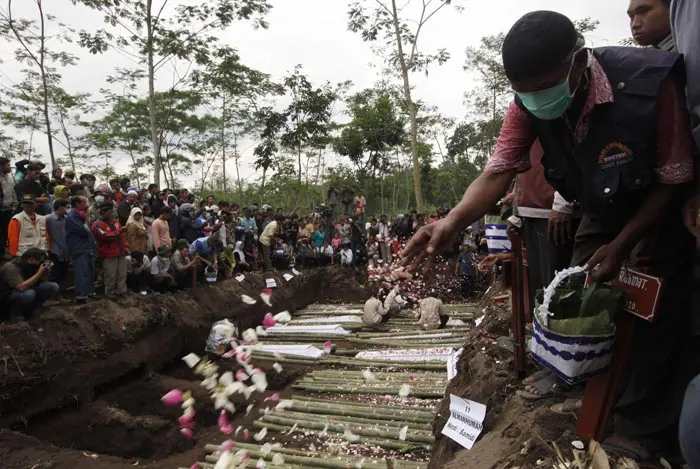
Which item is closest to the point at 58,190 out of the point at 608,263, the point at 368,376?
the point at 368,376

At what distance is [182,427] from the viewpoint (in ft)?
25.0

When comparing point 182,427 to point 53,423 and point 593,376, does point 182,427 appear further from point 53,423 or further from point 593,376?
point 593,376

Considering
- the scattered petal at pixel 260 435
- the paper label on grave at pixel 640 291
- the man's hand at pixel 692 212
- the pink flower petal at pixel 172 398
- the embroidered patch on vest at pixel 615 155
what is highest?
the embroidered patch on vest at pixel 615 155

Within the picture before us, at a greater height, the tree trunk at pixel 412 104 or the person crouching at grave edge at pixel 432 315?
the tree trunk at pixel 412 104

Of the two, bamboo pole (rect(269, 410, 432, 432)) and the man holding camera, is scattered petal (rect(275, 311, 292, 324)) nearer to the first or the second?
bamboo pole (rect(269, 410, 432, 432))

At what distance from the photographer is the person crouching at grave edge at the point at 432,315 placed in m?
11.4

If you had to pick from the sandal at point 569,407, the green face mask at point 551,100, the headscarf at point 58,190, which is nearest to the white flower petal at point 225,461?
the sandal at point 569,407

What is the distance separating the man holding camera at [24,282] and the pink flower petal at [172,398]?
259 cm

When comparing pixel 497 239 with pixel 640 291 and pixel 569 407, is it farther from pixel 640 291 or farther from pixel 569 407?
pixel 640 291

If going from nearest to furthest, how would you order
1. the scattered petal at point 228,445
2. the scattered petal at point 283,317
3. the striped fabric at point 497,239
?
the striped fabric at point 497,239 → the scattered petal at point 228,445 → the scattered petal at point 283,317

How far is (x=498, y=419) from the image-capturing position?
10.5 ft

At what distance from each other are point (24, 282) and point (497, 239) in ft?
22.4

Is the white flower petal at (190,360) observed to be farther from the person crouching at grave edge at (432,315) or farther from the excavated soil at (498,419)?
the excavated soil at (498,419)

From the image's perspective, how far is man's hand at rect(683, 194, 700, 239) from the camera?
1.66 meters
